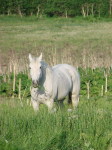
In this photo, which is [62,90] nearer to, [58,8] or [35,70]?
[35,70]

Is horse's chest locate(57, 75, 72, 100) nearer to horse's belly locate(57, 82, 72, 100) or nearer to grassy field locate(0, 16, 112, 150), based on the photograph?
horse's belly locate(57, 82, 72, 100)

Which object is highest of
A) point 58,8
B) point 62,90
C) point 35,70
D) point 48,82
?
point 35,70

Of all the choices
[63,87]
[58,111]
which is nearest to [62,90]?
[63,87]

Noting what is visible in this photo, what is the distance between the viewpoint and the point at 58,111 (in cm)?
1321

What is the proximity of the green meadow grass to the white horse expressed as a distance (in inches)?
51.1

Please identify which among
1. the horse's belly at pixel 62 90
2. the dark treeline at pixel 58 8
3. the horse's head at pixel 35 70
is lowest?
the dark treeline at pixel 58 8

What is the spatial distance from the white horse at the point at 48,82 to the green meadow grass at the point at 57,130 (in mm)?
1297

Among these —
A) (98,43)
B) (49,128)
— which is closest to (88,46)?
(98,43)

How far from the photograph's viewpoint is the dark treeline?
6094cm

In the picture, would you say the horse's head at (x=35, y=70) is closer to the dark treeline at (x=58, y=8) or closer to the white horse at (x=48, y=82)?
A: the white horse at (x=48, y=82)

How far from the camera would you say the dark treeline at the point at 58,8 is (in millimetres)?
60938

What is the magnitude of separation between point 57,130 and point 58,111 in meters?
1.26

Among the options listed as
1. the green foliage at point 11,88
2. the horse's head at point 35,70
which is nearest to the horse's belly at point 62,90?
the horse's head at point 35,70

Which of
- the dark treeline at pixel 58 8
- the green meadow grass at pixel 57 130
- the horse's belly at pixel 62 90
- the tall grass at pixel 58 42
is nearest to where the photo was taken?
the green meadow grass at pixel 57 130
